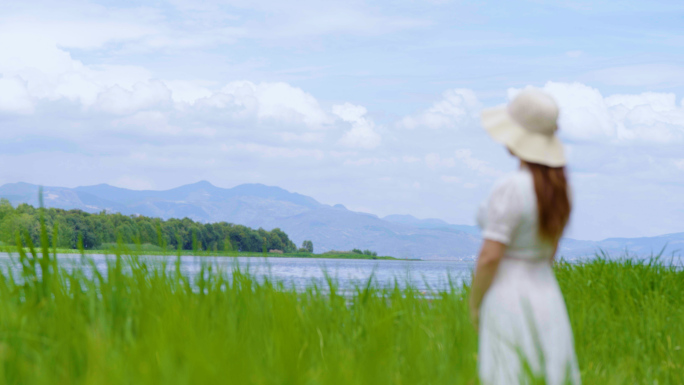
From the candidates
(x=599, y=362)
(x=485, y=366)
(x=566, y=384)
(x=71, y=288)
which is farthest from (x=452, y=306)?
(x=71, y=288)

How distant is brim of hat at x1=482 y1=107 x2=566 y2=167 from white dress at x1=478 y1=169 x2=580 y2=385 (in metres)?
0.12

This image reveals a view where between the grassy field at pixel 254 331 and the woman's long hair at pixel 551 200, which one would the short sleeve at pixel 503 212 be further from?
the grassy field at pixel 254 331

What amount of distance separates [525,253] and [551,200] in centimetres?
35

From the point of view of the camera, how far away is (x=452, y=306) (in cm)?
622

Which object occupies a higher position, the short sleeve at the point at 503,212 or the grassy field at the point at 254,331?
the short sleeve at the point at 503,212

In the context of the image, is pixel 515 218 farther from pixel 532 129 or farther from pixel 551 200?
pixel 532 129

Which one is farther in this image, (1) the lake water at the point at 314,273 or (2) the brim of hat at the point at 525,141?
(1) the lake water at the point at 314,273

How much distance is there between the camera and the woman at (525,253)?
142 inches

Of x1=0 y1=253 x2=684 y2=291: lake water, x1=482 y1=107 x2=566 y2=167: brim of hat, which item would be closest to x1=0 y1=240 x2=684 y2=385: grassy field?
x1=0 y1=253 x2=684 y2=291: lake water

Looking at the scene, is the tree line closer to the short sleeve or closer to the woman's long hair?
the short sleeve

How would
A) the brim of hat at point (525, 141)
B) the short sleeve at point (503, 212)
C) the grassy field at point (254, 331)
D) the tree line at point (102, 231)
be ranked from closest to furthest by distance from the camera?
the grassy field at point (254, 331), the short sleeve at point (503, 212), the brim of hat at point (525, 141), the tree line at point (102, 231)

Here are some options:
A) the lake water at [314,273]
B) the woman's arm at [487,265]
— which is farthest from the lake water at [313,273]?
the woman's arm at [487,265]

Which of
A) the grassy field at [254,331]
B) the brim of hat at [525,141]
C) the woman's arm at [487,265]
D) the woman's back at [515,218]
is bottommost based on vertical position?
the grassy field at [254,331]

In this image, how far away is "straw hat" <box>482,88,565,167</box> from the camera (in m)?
3.74
